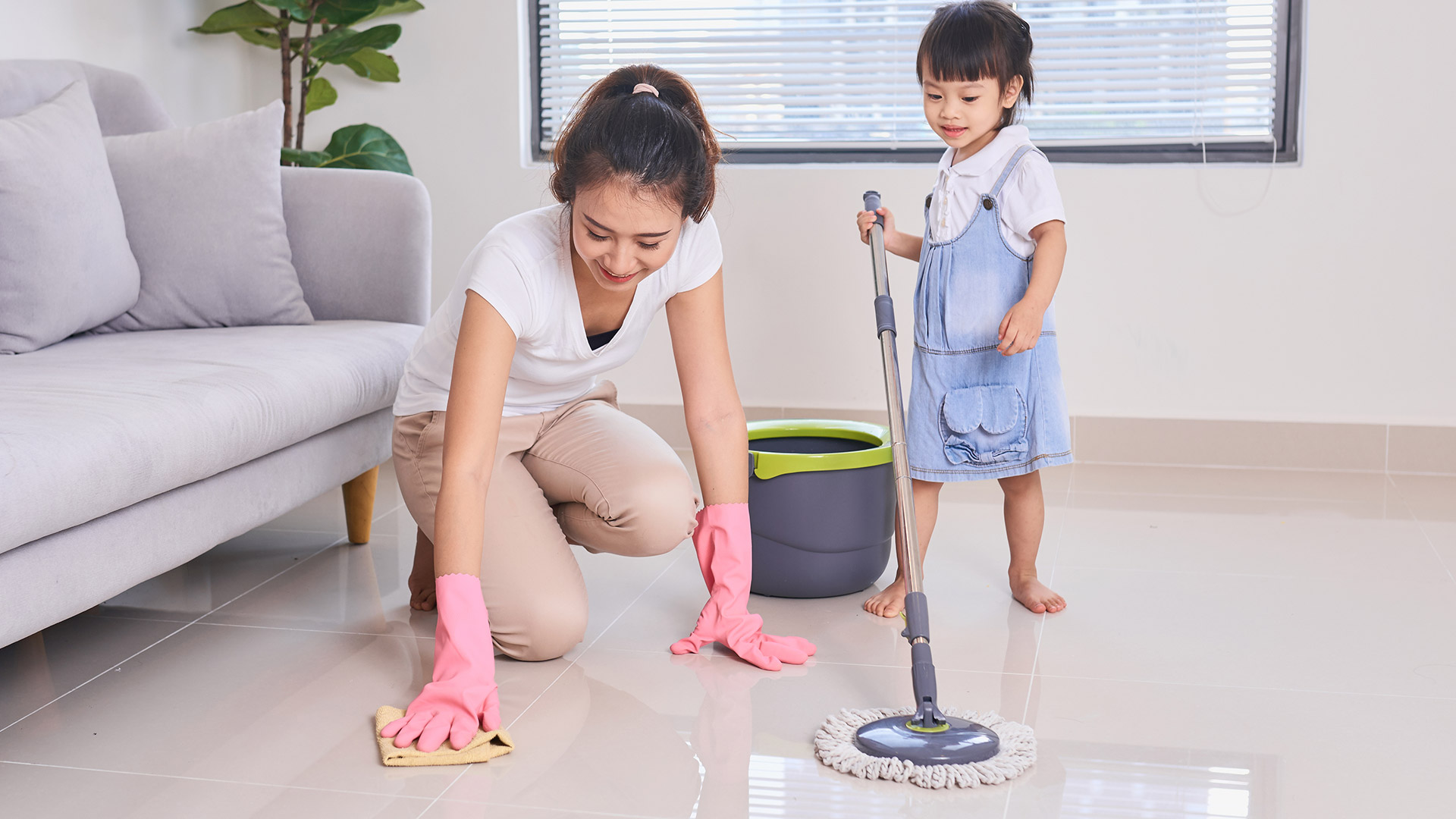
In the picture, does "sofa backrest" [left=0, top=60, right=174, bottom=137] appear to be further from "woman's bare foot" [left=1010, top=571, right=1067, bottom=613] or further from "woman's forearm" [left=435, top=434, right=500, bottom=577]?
"woman's bare foot" [left=1010, top=571, right=1067, bottom=613]

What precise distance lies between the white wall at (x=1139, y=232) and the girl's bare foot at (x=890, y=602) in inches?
43.9

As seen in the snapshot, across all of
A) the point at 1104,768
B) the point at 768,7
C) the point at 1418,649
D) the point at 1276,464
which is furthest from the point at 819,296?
the point at 1104,768

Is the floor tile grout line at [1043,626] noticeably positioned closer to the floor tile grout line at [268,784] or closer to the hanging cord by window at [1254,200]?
the floor tile grout line at [268,784]

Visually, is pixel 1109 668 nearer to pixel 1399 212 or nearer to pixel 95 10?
pixel 1399 212

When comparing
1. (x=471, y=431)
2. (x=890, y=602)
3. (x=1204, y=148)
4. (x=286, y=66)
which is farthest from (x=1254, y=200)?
(x=286, y=66)

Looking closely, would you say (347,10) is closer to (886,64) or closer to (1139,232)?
(886,64)

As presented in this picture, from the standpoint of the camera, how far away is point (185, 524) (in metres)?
1.50

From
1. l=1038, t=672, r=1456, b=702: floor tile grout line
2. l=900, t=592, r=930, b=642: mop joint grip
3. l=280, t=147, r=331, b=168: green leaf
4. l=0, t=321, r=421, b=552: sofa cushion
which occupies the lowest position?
l=1038, t=672, r=1456, b=702: floor tile grout line

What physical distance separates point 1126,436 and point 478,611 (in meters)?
1.89

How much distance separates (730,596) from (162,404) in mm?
743

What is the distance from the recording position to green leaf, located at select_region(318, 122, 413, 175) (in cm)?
290

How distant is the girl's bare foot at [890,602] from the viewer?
1.79m

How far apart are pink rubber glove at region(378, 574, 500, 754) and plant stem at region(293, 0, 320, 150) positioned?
1911mm

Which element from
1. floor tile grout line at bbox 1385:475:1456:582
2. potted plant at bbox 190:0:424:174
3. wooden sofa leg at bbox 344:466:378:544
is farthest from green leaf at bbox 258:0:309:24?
floor tile grout line at bbox 1385:475:1456:582
